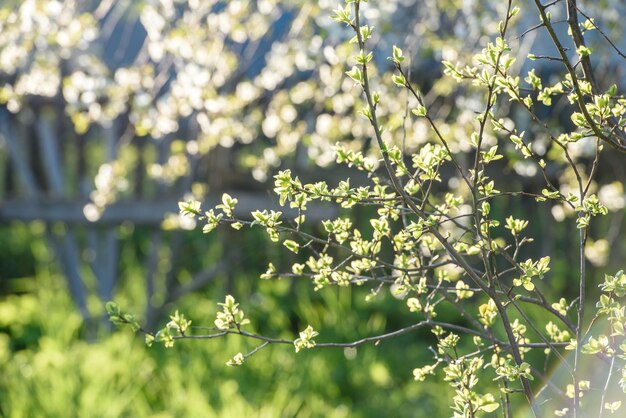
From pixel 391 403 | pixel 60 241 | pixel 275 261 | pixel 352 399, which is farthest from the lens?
pixel 275 261

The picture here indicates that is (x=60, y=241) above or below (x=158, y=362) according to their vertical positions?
below

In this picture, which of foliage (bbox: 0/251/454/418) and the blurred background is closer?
foliage (bbox: 0/251/454/418)

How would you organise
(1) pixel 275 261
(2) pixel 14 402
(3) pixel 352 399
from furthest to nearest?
1. (1) pixel 275 261
2. (3) pixel 352 399
3. (2) pixel 14 402

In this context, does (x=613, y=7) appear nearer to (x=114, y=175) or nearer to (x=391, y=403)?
(x=391, y=403)

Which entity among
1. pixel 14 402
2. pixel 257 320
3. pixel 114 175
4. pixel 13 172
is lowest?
pixel 13 172

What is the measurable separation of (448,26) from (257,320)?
2491 mm

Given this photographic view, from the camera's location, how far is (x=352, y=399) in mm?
4340

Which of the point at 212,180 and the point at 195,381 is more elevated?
the point at 212,180

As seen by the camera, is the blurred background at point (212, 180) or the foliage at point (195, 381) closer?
the foliage at point (195, 381)

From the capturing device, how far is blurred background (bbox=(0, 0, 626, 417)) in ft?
13.3

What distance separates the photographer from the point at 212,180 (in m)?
5.30

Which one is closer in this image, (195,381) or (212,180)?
(195,381)

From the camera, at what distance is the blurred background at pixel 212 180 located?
405 centimetres

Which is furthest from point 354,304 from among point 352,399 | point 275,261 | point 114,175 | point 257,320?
point 114,175
